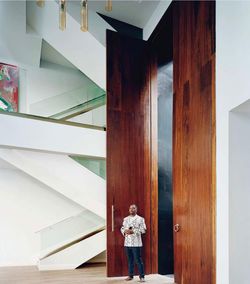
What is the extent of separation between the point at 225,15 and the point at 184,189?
88.1 inches

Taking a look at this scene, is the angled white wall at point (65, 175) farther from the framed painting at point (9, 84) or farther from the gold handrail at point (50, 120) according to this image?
the framed painting at point (9, 84)

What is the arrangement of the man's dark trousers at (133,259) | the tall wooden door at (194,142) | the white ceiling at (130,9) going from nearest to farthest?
the tall wooden door at (194,142) → the man's dark trousers at (133,259) → the white ceiling at (130,9)

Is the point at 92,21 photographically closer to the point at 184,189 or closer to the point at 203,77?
the point at 203,77

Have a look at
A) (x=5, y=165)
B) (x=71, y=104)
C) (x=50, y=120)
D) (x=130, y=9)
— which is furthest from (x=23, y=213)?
(x=130, y=9)

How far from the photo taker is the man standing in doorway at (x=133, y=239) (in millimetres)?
5742

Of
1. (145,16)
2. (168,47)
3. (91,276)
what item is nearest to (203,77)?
(168,47)

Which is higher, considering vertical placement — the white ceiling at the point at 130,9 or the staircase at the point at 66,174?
the white ceiling at the point at 130,9

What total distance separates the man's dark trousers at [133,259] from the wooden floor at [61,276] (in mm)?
178

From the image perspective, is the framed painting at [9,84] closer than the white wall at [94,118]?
No

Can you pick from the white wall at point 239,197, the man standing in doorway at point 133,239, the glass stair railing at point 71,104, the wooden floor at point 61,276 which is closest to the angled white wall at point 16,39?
the glass stair railing at point 71,104

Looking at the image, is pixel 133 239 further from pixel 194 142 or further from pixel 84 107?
pixel 84 107

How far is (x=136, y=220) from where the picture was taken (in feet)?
19.3

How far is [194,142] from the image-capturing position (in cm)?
444

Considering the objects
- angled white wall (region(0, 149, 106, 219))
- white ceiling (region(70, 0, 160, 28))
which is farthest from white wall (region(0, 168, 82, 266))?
white ceiling (region(70, 0, 160, 28))
